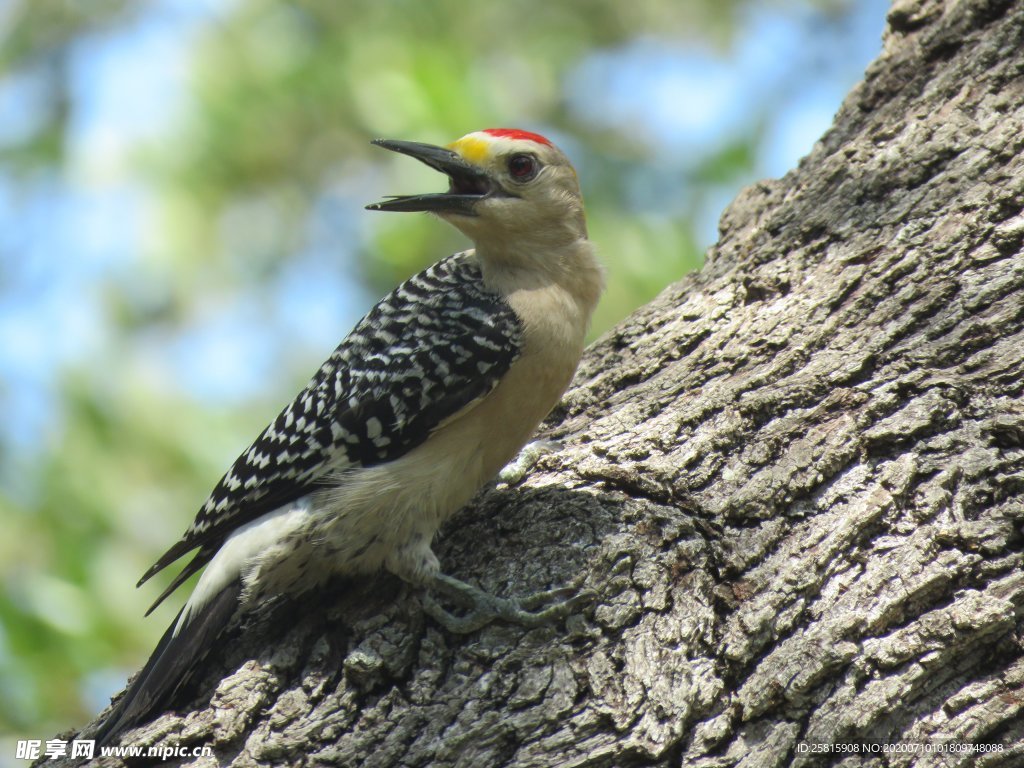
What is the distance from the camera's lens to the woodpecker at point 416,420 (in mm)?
3781

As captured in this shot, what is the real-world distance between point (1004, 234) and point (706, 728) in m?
2.18

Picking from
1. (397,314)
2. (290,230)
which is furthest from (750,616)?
(290,230)

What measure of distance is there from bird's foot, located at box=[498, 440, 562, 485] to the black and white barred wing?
0.32m

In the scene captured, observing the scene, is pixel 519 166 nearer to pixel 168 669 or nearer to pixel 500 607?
pixel 500 607

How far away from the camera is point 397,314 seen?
A: 4516 mm

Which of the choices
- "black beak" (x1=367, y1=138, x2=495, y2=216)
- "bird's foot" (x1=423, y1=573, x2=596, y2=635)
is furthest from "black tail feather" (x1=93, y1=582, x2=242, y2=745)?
"black beak" (x1=367, y1=138, x2=495, y2=216)

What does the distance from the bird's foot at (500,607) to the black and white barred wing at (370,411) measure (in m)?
0.84

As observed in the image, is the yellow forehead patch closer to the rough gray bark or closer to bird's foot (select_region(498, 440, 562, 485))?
the rough gray bark

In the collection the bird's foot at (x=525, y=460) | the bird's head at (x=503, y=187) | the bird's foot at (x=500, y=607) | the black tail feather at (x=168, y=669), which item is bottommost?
the bird's foot at (x=500, y=607)

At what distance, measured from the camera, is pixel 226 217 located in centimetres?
765

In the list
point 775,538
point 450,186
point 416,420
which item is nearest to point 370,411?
point 416,420

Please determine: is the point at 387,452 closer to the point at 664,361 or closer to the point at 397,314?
the point at 397,314

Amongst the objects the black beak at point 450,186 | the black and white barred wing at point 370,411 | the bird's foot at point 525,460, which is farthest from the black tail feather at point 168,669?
the black beak at point 450,186

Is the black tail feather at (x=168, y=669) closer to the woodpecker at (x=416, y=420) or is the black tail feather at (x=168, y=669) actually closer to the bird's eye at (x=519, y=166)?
the woodpecker at (x=416, y=420)
